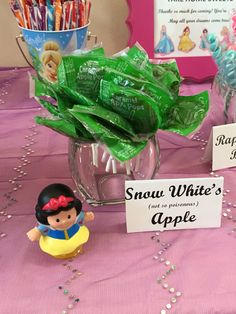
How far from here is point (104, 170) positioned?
0.65 m

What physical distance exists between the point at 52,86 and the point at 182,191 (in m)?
0.21

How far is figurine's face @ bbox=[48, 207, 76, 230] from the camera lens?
1.68 feet

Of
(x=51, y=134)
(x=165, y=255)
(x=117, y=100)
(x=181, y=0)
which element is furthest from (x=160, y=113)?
Result: (x=181, y=0)

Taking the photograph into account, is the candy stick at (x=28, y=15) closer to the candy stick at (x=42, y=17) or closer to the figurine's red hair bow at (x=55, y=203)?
the candy stick at (x=42, y=17)

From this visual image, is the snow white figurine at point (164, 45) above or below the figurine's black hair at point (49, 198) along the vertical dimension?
above

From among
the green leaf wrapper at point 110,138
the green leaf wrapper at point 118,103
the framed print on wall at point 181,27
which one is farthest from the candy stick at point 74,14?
the green leaf wrapper at point 110,138

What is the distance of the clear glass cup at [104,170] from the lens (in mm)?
609

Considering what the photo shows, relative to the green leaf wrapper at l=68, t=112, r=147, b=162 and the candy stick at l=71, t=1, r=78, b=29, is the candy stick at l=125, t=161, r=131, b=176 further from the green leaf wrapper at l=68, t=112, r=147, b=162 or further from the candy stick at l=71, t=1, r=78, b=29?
the candy stick at l=71, t=1, r=78, b=29

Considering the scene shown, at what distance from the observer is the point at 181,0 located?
94 cm

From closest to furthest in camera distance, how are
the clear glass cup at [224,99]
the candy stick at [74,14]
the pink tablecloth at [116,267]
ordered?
1. the pink tablecloth at [116,267]
2. the clear glass cup at [224,99]
3. the candy stick at [74,14]

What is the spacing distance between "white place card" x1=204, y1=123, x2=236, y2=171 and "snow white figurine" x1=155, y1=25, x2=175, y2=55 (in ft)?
1.12

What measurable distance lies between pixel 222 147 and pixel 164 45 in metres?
0.37

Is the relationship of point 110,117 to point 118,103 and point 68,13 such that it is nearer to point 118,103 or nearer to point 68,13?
point 118,103

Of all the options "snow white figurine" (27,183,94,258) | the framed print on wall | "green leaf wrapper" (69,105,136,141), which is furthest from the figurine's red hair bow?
the framed print on wall
